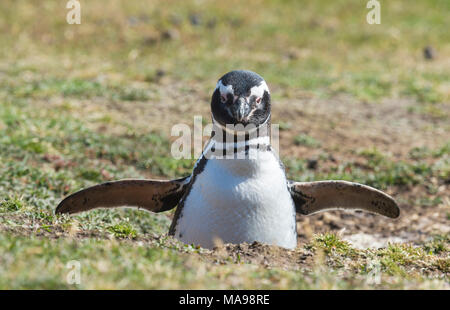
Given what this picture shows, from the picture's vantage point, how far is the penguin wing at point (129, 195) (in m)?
4.84

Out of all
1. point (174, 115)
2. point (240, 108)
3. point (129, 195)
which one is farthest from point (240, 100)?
point (174, 115)

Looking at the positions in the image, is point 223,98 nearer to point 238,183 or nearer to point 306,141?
point 238,183

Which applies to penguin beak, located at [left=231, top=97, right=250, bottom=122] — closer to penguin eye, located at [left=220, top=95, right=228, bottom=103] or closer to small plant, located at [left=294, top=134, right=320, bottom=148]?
penguin eye, located at [left=220, top=95, right=228, bottom=103]

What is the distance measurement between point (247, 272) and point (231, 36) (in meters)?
13.5

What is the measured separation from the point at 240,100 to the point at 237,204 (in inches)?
29.4

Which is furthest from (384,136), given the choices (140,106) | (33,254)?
(33,254)

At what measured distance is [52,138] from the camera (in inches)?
302

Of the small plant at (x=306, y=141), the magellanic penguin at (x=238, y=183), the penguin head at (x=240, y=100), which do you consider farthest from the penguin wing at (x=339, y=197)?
the small plant at (x=306, y=141)

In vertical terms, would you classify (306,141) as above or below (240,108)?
below

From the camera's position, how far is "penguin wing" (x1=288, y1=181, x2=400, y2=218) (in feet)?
16.5

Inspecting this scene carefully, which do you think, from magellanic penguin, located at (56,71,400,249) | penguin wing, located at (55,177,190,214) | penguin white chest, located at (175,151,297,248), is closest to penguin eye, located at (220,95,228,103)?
magellanic penguin, located at (56,71,400,249)

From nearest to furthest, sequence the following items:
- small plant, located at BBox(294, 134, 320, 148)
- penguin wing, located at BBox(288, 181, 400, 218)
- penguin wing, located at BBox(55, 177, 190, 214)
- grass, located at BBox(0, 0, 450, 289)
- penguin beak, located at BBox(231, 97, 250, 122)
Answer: grass, located at BBox(0, 0, 450, 289) → penguin beak, located at BBox(231, 97, 250, 122) → penguin wing, located at BBox(55, 177, 190, 214) → penguin wing, located at BBox(288, 181, 400, 218) → small plant, located at BBox(294, 134, 320, 148)

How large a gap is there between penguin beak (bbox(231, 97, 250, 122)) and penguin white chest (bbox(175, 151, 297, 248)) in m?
0.33

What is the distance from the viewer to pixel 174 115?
970 cm
